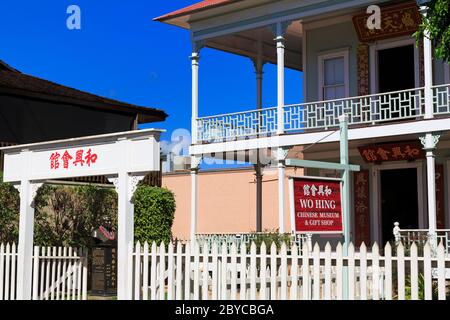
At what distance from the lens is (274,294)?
9.32m

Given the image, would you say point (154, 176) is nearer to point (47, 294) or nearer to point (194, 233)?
point (194, 233)

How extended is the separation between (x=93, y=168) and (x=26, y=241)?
239cm

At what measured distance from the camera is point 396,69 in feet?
66.4

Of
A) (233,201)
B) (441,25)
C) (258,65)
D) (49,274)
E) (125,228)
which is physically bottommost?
(49,274)

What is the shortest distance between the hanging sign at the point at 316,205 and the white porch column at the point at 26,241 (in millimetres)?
6625

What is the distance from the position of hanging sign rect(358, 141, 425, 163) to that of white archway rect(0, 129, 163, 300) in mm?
10248

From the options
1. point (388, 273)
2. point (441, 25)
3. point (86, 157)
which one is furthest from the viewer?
point (86, 157)

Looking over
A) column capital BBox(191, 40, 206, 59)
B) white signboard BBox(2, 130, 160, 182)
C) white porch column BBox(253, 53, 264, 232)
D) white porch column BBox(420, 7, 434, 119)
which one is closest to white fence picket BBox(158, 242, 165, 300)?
white signboard BBox(2, 130, 160, 182)

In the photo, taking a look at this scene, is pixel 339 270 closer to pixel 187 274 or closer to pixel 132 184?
pixel 187 274

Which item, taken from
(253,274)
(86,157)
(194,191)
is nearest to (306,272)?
(253,274)

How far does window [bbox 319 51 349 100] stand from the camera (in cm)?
2133

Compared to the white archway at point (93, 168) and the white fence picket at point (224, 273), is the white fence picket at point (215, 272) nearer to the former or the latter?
the white fence picket at point (224, 273)

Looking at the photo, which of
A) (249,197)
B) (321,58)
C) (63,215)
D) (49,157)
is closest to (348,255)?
(49,157)

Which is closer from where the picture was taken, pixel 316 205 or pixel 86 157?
pixel 316 205
